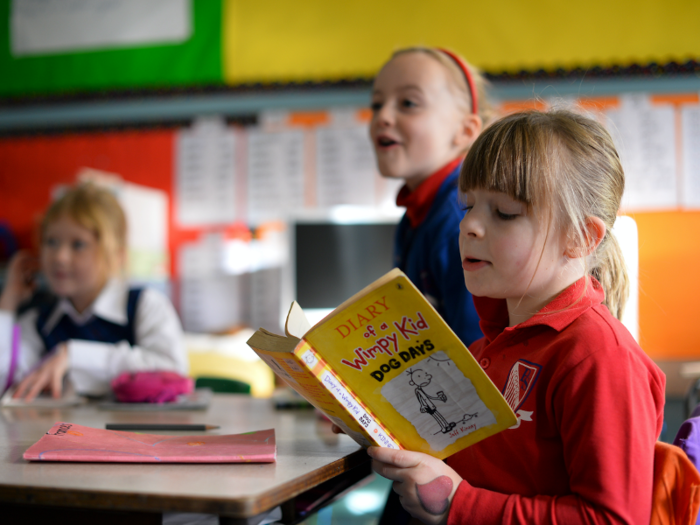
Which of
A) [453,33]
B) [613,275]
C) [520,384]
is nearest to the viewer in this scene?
[520,384]

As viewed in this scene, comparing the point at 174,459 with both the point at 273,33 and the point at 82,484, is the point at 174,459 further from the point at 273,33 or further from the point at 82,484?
the point at 273,33

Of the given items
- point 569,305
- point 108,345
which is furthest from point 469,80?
point 108,345

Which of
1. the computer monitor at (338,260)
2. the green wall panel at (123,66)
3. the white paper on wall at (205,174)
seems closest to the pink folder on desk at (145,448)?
the computer monitor at (338,260)

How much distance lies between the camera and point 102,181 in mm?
2256

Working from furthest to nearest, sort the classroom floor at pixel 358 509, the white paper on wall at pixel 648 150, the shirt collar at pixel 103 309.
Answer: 1. the white paper on wall at pixel 648 150
2. the shirt collar at pixel 103 309
3. the classroom floor at pixel 358 509

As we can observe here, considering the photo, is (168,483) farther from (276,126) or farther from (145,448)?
(276,126)

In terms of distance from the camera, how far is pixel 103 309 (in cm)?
146

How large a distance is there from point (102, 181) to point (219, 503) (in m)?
2.03

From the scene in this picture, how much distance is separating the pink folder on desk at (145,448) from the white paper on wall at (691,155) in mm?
1918

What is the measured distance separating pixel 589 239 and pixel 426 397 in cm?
28

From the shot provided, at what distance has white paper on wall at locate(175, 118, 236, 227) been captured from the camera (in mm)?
2420

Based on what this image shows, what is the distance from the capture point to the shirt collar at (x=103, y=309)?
1.46 m

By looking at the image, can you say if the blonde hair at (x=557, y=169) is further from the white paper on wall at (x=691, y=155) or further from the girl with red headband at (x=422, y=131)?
the white paper on wall at (x=691, y=155)

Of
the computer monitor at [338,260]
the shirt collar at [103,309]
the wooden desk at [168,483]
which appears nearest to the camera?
the wooden desk at [168,483]
